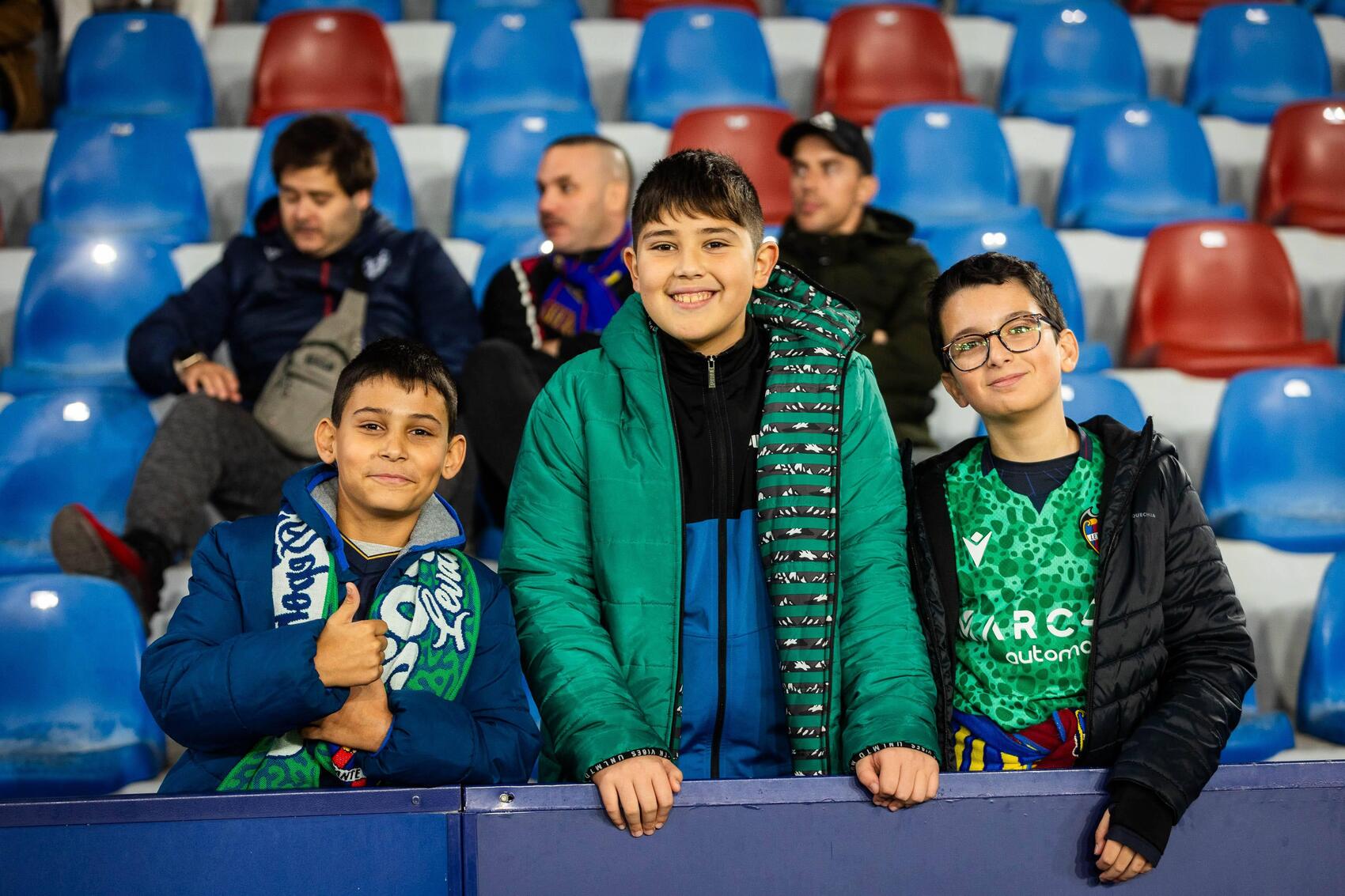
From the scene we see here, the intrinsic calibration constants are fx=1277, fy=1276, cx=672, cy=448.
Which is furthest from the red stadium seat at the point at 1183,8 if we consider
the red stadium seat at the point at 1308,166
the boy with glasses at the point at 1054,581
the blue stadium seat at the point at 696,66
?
the boy with glasses at the point at 1054,581

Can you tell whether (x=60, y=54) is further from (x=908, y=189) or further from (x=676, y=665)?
(x=676, y=665)

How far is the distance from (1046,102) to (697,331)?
3.32 meters

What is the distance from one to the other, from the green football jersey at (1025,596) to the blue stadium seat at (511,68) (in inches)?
122

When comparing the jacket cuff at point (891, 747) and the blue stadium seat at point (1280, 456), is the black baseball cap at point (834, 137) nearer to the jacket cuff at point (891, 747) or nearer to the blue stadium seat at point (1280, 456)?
the blue stadium seat at point (1280, 456)

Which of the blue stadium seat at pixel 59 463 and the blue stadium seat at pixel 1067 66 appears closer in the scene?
the blue stadium seat at pixel 59 463

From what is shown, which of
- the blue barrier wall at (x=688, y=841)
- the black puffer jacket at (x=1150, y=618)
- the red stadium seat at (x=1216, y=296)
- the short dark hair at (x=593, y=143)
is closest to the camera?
the blue barrier wall at (x=688, y=841)

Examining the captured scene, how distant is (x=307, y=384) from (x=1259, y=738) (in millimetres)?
2024

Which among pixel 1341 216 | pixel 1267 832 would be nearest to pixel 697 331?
pixel 1267 832

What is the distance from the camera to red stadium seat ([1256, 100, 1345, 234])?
13.2ft

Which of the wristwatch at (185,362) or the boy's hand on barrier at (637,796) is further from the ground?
the wristwatch at (185,362)

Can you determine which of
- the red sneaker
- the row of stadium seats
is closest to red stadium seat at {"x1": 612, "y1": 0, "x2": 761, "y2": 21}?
the row of stadium seats

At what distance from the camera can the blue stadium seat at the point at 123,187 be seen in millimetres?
3818

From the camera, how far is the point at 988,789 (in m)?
1.37

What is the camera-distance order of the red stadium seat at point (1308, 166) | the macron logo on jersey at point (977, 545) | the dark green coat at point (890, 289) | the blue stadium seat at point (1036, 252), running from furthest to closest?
1. the red stadium seat at point (1308, 166)
2. the blue stadium seat at point (1036, 252)
3. the dark green coat at point (890, 289)
4. the macron logo on jersey at point (977, 545)
